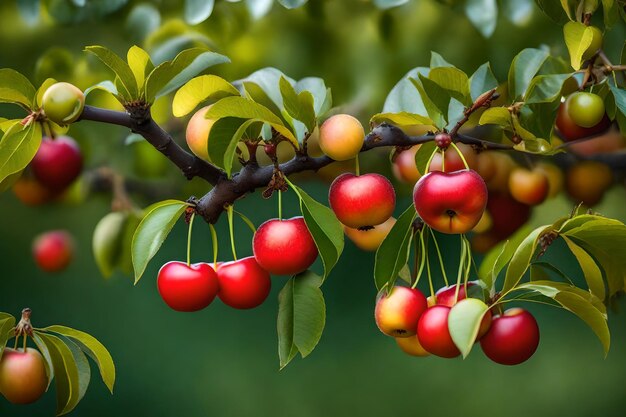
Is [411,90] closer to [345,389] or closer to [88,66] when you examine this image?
[88,66]

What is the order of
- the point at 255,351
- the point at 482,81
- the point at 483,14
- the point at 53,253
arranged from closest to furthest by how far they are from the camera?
1. the point at 482,81
2. the point at 483,14
3. the point at 53,253
4. the point at 255,351

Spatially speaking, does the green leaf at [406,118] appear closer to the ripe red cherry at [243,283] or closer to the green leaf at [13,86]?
the ripe red cherry at [243,283]

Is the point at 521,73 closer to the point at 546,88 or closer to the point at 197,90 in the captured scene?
the point at 546,88

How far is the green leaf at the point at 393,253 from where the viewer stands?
33.1 inches

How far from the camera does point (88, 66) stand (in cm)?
155

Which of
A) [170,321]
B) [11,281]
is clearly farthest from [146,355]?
[11,281]

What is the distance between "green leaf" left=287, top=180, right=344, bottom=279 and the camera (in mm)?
792

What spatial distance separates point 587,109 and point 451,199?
0.22 meters

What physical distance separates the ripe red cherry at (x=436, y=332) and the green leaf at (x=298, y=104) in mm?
199

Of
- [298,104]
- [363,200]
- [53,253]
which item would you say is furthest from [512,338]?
[53,253]

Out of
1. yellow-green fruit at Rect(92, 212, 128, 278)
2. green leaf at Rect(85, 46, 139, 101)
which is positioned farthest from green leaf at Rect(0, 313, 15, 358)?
yellow-green fruit at Rect(92, 212, 128, 278)

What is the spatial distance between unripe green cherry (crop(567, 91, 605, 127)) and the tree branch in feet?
1.17

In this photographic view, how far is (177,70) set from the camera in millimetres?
798

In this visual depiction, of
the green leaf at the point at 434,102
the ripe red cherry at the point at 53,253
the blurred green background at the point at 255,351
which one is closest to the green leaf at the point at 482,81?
the green leaf at the point at 434,102
